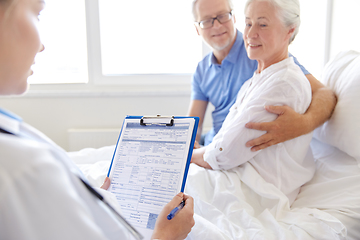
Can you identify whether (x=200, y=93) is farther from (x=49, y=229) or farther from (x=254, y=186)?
(x=49, y=229)

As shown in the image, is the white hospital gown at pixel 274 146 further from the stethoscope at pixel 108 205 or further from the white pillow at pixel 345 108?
the stethoscope at pixel 108 205

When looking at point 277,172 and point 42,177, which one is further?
point 277,172

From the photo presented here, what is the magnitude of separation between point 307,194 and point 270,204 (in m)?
0.21

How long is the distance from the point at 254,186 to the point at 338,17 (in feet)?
5.16

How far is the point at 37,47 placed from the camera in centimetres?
46

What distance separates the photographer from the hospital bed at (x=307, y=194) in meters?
0.91

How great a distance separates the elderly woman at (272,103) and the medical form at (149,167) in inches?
12.9

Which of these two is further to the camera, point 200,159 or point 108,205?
point 200,159

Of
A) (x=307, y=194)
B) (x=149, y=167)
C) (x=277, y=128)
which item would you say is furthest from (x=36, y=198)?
(x=307, y=194)

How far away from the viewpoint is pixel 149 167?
2.74ft

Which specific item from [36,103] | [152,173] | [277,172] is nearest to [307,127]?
[277,172]

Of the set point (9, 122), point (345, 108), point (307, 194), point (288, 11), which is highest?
point (288, 11)

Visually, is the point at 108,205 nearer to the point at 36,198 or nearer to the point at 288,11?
the point at 36,198

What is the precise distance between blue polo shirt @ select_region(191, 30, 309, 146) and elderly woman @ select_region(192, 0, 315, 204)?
50 cm
